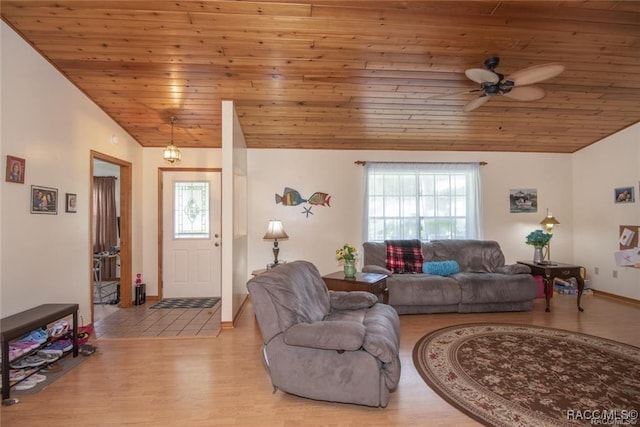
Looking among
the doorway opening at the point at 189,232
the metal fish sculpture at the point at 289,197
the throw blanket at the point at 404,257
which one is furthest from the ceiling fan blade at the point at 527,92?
the doorway opening at the point at 189,232

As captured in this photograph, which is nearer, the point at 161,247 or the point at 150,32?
the point at 150,32

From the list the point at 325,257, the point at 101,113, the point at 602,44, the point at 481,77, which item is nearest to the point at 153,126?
the point at 101,113

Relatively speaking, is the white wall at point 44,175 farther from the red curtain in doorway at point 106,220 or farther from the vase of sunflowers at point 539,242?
the vase of sunflowers at point 539,242

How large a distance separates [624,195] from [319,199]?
4.55 meters

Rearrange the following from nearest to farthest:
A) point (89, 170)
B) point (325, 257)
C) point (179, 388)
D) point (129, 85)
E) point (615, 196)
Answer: point (179, 388), point (129, 85), point (89, 170), point (615, 196), point (325, 257)

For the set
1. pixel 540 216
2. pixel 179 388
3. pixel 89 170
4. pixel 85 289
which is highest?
pixel 89 170

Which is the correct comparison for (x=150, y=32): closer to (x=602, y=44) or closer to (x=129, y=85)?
(x=129, y=85)

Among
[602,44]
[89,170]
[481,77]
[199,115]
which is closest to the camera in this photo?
[481,77]

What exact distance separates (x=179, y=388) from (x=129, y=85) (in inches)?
123

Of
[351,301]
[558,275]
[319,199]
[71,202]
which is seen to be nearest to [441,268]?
[558,275]

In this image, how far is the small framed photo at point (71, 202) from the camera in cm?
329

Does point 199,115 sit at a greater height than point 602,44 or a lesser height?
lesser

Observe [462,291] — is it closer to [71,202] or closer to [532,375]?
[532,375]

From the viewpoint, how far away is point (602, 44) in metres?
2.97
